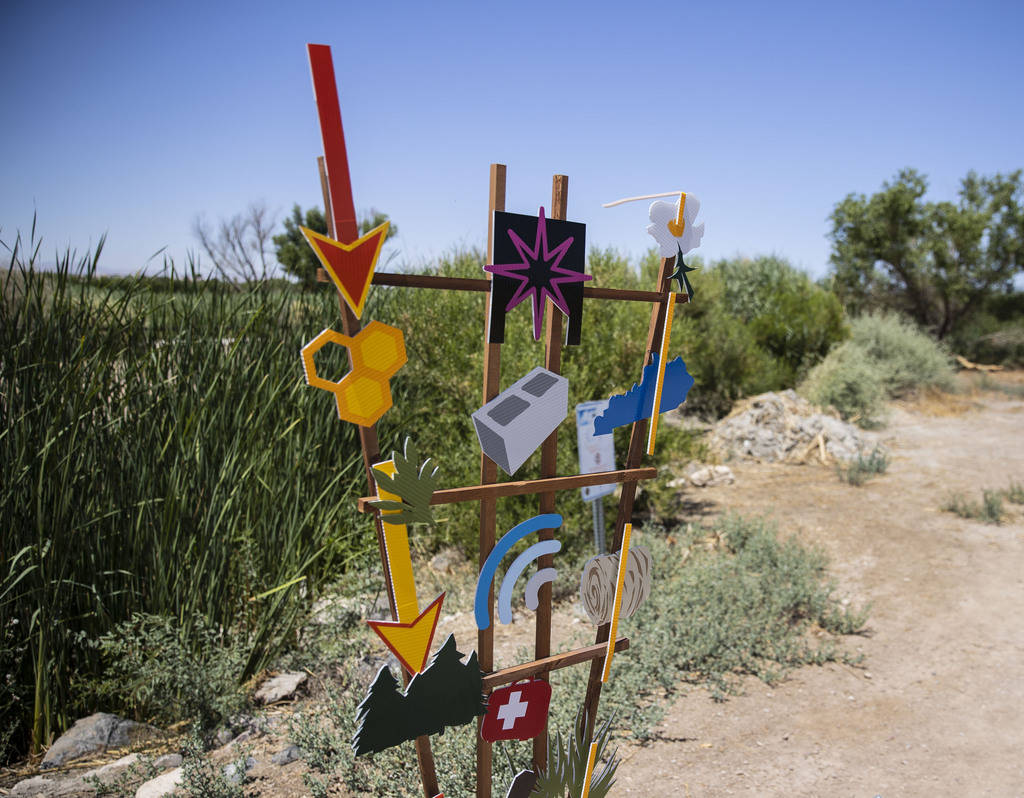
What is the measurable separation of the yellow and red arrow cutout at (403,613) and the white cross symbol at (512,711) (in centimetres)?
29

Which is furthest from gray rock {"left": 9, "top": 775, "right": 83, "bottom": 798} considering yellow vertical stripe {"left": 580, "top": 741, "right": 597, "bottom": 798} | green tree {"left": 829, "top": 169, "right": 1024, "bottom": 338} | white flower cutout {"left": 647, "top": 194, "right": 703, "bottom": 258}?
green tree {"left": 829, "top": 169, "right": 1024, "bottom": 338}

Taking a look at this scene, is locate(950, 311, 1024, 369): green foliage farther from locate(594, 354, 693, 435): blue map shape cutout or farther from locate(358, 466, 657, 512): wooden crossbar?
locate(358, 466, 657, 512): wooden crossbar

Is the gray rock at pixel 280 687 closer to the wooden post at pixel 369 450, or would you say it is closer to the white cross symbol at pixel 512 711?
the wooden post at pixel 369 450

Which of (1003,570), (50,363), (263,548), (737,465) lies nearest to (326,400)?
(263,548)

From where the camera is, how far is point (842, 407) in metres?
10.7

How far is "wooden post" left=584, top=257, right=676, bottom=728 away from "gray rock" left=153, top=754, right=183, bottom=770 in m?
1.56

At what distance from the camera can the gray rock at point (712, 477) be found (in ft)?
23.8

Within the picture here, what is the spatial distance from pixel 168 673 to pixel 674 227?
A: 2.44 m

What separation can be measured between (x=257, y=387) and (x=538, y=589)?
222cm

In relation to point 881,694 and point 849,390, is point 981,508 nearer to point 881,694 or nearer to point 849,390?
point 881,694

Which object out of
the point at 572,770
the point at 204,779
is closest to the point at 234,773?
the point at 204,779

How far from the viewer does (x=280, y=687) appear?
125 inches

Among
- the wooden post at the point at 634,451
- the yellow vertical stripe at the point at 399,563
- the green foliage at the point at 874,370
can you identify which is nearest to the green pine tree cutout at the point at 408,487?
the yellow vertical stripe at the point at 399,563

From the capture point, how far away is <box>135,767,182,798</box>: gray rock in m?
2.35
